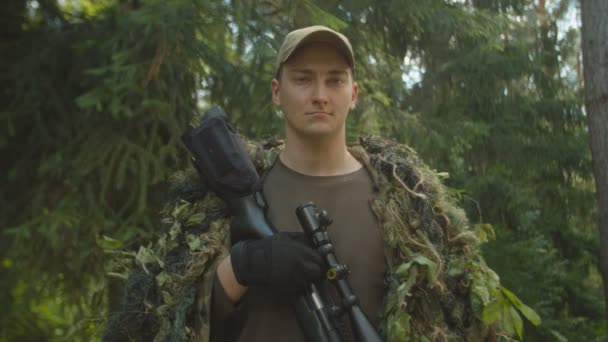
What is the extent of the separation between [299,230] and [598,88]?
3.59 meters

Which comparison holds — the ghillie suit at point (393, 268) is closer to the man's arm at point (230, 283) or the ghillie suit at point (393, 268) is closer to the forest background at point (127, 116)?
the man's arm at point (230, 283)

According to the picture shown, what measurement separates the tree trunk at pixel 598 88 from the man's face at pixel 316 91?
3282 mm

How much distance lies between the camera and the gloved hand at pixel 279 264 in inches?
83.0

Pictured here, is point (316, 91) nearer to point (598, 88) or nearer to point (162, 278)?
point (162, 278)

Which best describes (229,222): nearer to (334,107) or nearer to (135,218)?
(334,107)

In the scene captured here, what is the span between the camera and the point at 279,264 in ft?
6.91

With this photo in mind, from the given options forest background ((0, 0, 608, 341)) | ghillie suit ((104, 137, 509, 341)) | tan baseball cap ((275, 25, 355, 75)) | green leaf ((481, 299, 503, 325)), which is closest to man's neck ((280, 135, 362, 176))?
ghillie suit ((104, 137, 509, 341))

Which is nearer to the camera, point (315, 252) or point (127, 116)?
point (315, 252)

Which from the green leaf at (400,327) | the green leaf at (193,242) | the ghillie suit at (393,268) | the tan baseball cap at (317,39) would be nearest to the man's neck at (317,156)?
the ghillie suit at (393,268)

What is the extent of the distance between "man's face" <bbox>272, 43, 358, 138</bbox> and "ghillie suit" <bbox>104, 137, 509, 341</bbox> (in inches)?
11.4

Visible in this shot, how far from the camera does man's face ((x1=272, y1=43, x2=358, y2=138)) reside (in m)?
2.34

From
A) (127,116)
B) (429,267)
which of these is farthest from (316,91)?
(127,116)

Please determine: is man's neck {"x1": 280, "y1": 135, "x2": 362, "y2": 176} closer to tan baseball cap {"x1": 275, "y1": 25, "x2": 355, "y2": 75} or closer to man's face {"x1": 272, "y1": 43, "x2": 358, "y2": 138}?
man's face {"x1": 272, "y1": 43, "x2": 358, "y2": 138}

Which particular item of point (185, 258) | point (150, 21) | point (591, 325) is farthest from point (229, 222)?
point (591, 325)
